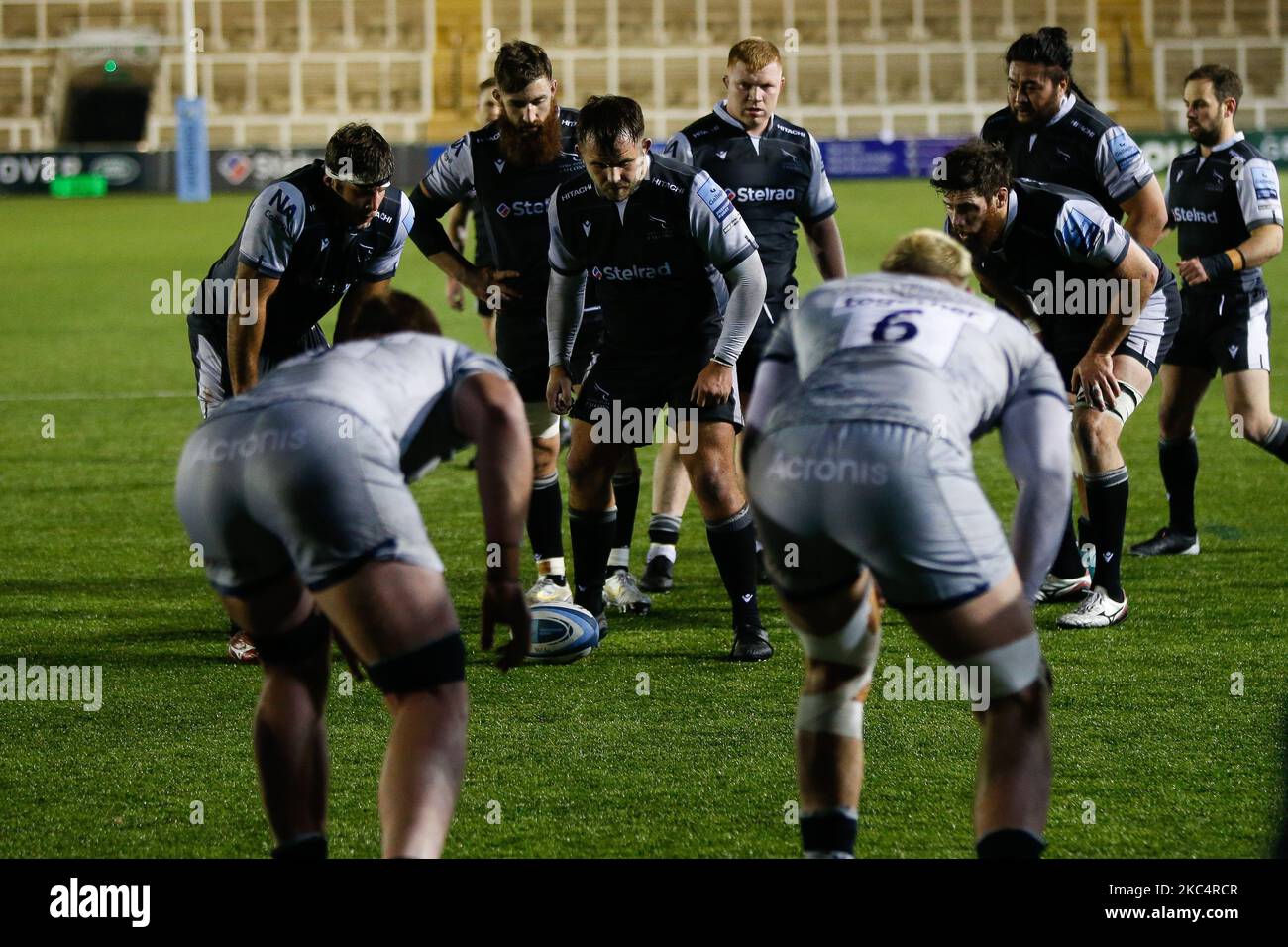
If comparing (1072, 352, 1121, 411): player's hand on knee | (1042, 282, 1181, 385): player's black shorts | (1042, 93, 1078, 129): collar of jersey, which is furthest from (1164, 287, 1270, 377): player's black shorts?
(1072, 352, 1121, 411): player's hand on knee

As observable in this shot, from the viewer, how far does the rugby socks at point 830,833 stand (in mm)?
3854

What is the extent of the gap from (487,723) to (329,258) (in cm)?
182

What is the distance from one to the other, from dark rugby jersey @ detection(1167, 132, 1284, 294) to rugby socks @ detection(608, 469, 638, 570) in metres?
2.79

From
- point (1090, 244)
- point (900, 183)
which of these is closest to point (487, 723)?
point (1090, 244)

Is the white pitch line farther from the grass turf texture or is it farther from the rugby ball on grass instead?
the rugby ball on grass

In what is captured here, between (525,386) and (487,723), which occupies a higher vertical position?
(525,386)

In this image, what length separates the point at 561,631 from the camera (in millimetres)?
5359

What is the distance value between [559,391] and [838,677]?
2762 mm

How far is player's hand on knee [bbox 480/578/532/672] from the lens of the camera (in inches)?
148

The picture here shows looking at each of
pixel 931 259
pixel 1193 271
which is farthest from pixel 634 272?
pixel 1193 271

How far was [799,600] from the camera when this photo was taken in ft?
12.5

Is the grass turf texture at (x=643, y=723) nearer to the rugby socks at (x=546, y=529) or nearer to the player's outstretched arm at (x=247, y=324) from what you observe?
the rugby socks at (x=546, y=529)
